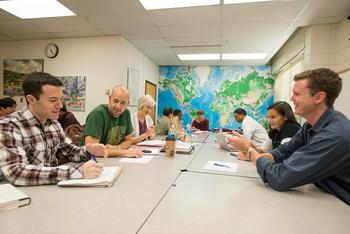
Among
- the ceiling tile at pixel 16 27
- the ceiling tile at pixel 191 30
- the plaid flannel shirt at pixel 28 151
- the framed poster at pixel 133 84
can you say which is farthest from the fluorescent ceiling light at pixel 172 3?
the ceiling tile at pixel 16 27

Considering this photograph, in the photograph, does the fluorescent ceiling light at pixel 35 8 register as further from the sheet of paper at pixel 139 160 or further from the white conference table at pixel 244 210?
the white conference table at pixel 244 210

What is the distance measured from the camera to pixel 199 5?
2943mm

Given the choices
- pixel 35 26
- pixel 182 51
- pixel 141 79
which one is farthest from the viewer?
pixel 141 79

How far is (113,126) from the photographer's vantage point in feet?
7.27

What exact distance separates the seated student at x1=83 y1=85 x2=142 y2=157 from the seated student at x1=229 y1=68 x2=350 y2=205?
1065 mm

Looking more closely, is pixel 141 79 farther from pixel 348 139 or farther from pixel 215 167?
pixel 348 139

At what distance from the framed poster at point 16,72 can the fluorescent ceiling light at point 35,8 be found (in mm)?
1346

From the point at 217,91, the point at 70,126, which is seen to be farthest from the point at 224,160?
the point at 217,91

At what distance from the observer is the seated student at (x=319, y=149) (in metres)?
1.08

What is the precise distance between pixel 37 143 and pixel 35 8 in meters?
2.88

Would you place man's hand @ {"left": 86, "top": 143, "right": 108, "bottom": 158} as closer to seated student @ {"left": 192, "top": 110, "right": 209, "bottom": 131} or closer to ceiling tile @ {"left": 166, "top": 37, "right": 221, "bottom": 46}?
ceiling tile @ {"left": 166, "top": 37, "right": 221, "bottom": 46}

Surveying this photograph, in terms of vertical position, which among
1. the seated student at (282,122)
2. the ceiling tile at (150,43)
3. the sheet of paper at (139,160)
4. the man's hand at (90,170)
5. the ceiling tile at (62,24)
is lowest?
the sheet of paper at (139,160)

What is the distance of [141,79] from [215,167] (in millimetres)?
4212

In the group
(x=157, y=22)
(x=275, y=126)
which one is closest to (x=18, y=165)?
(x=275, y=126)
